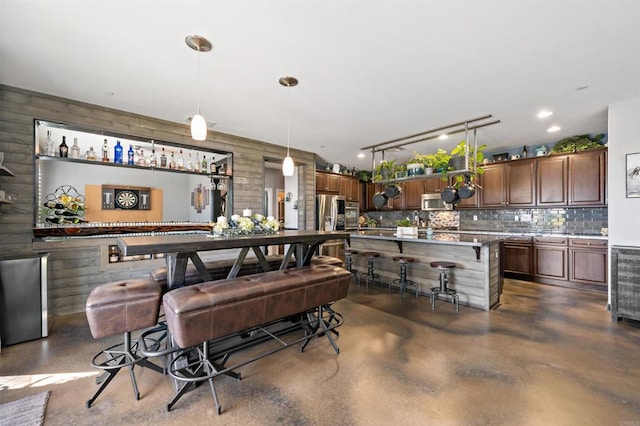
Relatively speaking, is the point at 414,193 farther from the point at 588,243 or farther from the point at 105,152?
the point at 105,152

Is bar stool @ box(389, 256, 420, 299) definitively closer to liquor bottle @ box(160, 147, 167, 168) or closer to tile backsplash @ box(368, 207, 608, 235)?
tile backsplash @ box(368, 207, 608, 235)

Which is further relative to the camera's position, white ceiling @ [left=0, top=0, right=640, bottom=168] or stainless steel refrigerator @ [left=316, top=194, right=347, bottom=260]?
stainless steel refrigerator @ [left=316, top=194, right=347, bottom=260]

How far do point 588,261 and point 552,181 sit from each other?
1526 mm

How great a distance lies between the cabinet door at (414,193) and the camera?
7.21m

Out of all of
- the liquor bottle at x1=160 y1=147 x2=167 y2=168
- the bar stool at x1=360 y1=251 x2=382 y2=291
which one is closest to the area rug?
the liquor bottle at x1=160 y1=147 x2=167 y2=168

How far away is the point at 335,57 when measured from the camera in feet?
8.24

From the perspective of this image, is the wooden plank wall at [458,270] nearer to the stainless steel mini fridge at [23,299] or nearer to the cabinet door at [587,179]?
the cabinet door at [587,179]

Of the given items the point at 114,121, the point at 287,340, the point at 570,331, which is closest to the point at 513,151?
the point at 570,331

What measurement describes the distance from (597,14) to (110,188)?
5841 mm

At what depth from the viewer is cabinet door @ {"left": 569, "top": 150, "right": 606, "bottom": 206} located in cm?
467

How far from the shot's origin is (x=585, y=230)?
5137mm

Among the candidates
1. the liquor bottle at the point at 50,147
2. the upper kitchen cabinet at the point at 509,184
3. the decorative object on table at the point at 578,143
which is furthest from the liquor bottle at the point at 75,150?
the decorative object on table at the point at 578,143

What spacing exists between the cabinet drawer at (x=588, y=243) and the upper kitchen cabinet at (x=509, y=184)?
0.96 metres

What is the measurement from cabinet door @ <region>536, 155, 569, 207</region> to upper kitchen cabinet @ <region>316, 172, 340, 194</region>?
13.9 feet
